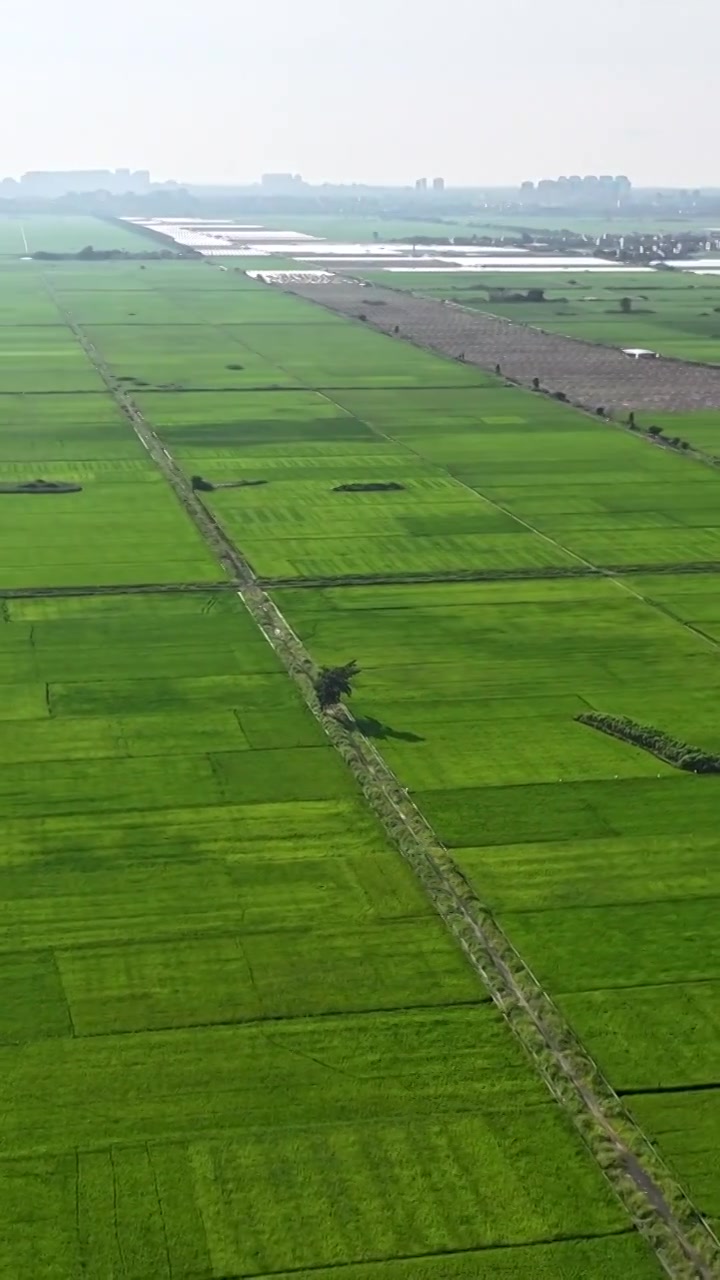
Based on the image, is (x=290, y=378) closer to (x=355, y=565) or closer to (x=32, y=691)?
(x=355, y=565)

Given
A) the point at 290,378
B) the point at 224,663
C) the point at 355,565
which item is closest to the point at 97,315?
the point at 290,378

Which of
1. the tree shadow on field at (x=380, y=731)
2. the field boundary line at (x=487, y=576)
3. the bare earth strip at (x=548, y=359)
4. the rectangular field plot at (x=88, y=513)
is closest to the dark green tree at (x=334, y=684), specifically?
the tree shadow on field at (x=380, y=731)

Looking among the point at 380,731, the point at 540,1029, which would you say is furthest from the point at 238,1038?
the point at 380,731

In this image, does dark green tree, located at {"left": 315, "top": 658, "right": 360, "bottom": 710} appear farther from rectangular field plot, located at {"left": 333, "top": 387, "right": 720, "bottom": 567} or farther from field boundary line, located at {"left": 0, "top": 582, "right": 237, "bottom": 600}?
rectangular field plot, located at {"left": 333, "top": 387, "right": 720, "bottom": 567}

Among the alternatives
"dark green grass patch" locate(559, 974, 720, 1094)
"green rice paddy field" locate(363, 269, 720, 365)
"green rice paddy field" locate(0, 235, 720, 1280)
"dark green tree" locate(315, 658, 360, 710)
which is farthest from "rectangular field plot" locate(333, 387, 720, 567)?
"dark green grass patch" locate(559, 974, 720, 1094)

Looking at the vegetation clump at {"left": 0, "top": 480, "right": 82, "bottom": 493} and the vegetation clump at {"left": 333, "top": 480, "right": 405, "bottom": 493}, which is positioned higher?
the vegetation clump at {"left": 333, "top": 480, "right": 405, "bottom": 493}

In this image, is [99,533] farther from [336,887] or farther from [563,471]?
[336,887]
